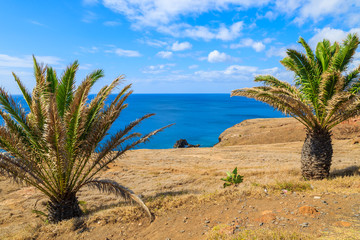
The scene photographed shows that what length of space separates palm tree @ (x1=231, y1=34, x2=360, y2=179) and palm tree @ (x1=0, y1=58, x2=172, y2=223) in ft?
17.5

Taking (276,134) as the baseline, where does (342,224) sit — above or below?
below

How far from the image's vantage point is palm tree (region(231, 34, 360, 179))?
773cm

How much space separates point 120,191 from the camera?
21.8ft

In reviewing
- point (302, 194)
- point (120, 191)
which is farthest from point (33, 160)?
point (302, 194)

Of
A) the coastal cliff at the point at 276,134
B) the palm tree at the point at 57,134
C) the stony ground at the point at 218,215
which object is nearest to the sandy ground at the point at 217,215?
the stony ground at the point at 218,215

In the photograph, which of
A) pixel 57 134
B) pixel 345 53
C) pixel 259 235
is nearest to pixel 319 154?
pixel 345 53

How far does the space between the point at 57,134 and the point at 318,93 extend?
29.2 feet

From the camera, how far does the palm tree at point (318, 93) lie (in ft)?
25.4

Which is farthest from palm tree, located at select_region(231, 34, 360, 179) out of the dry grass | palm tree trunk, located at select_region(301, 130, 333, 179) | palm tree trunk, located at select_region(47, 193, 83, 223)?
palm tree trunk, located at select_region(47, 193, 83, 223)

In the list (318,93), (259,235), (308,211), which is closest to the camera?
(259,235)

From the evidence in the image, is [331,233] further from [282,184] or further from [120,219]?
[120,219]

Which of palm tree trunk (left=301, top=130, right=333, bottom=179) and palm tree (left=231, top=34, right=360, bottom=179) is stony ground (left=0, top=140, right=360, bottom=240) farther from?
palm tree (left=231, top=34, right=360, bottom=179)

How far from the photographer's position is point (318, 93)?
→ 8.44 m

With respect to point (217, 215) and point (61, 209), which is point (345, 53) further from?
point (61, 209)
